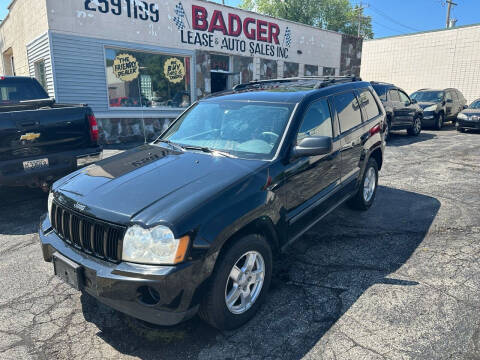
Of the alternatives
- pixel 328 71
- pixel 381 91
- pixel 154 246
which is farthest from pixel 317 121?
pixel 328 71

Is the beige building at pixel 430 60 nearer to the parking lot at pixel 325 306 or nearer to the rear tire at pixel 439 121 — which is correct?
the rear tire at pixel 439 121

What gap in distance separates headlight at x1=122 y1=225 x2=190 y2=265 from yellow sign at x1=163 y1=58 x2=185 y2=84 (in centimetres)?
1143

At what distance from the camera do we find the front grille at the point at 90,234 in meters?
2.38

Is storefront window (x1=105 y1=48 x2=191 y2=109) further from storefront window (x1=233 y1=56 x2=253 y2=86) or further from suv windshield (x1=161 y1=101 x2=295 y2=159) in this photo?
suv windshield (x1=161 y1=101 x2=295 y2=159)

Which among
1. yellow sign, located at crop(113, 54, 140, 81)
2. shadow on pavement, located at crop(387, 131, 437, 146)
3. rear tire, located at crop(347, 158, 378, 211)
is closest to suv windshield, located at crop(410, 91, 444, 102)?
shadow on pavement, located at crop(387, 131, 437, 146)

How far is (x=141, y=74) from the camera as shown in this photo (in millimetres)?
12172

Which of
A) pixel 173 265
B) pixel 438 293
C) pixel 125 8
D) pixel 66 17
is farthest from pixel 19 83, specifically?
pixel 438 293

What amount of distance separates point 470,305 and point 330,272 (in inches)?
48.1

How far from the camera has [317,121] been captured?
378 cm

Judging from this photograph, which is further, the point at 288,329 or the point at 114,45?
the point at 114,45

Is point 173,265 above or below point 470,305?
above

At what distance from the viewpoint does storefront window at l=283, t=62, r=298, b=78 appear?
16703 millimetres

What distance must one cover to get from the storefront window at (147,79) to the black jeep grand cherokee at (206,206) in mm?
8432

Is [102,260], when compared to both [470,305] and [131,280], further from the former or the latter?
[470,305]
